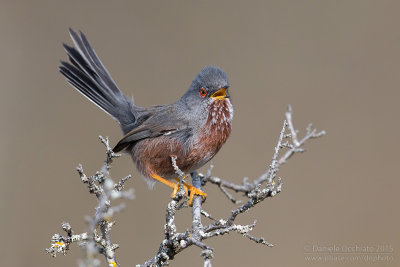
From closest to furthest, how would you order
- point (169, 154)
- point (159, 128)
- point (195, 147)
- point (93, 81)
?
point (195, 147) < point (169, 154) < point (159, 128) < point (93, 81)

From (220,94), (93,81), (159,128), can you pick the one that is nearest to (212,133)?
(220,94)

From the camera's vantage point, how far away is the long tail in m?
4.20

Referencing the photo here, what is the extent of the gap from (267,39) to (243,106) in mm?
1157

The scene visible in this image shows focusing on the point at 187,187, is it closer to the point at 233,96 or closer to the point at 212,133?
the point at 212,133

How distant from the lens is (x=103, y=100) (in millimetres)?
4332

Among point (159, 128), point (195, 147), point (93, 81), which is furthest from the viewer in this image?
point (93, 81)

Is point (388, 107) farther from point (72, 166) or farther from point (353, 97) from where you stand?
point (72, 166)

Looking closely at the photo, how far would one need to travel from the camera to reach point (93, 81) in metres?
4.27

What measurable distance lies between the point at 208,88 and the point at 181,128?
388mm

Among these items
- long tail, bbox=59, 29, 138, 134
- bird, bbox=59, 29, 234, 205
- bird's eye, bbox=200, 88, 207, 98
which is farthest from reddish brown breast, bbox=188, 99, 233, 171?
long tail, bbox=59, 29, 138, 134

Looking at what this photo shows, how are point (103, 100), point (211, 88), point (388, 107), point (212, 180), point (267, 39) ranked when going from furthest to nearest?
point (267, 39) < point (388, 107) < point (103, 100) < point (212, 180) < point (211, 88)

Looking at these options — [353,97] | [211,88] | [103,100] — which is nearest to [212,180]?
[211,88]

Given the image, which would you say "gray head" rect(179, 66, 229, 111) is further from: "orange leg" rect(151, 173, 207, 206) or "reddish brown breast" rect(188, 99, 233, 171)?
"orange leg" rect(151, 173, 207, 206)

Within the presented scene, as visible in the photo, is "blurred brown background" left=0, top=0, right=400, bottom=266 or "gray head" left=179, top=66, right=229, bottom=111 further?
"blurred brown background" left=0, top=0, right=400, bottom=266
